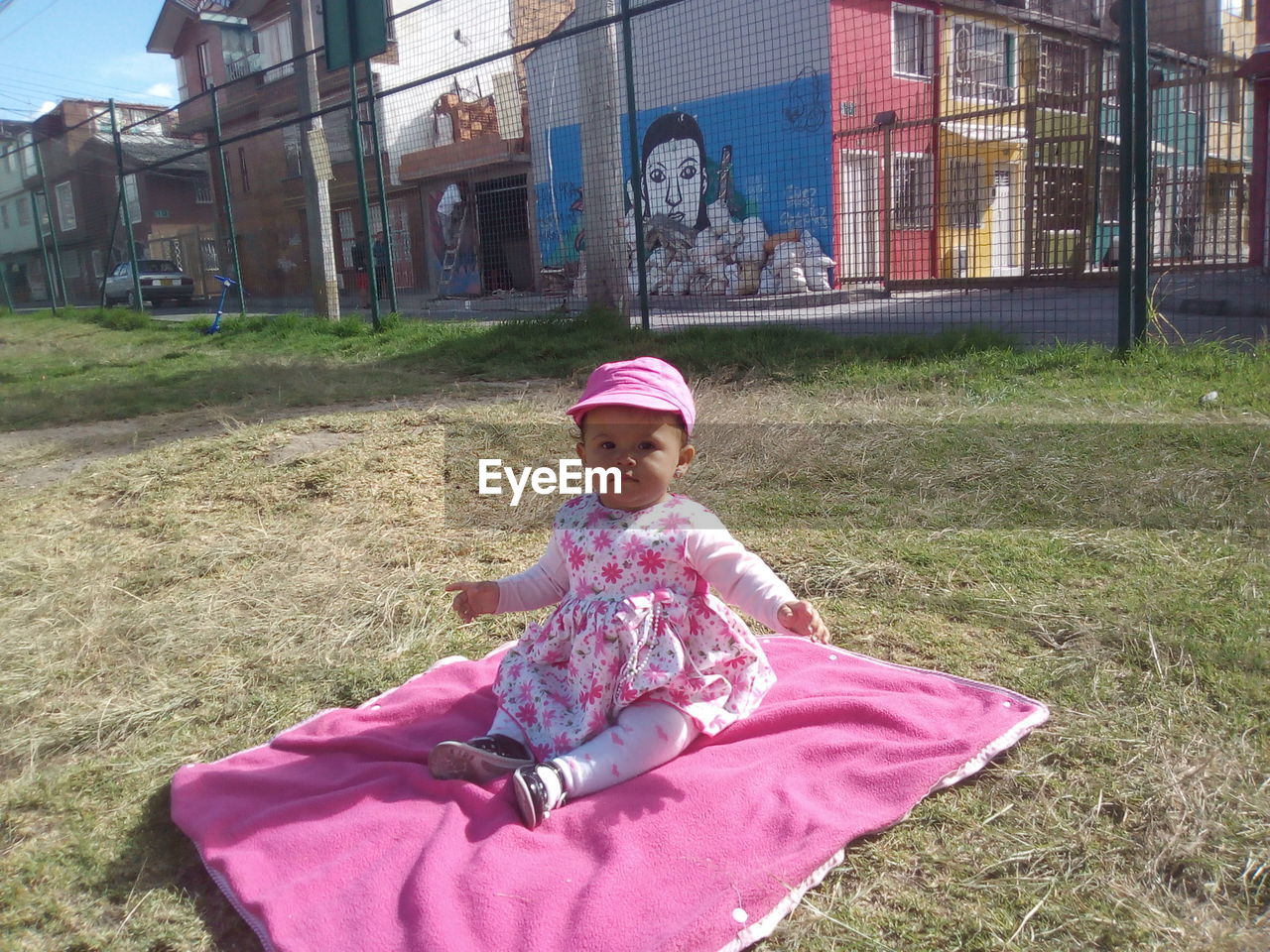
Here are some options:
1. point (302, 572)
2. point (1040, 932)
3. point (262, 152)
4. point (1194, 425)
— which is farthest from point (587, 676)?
point (262, 152)

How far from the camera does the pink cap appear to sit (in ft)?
6.60

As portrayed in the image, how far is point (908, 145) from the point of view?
25.6ft

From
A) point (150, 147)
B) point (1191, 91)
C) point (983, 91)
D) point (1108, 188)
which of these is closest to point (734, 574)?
point (1108, 188)

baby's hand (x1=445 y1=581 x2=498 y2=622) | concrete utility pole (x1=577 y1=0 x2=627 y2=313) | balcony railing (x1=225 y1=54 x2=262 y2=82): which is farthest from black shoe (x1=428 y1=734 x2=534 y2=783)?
balcony railing (x1=225 y1=54 x2=262 y2=82)

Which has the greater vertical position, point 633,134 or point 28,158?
point 28,158

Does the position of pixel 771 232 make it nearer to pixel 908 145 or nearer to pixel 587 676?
pixel 908 145

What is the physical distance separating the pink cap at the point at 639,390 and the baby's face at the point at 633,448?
31mm

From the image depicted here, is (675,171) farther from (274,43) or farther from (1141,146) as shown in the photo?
(274,43)

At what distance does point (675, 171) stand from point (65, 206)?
12.5 meters

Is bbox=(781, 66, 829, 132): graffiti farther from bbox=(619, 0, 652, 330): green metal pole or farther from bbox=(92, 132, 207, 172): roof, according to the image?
bbox=(92, 132, 207, 172): roof

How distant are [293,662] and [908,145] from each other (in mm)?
6736

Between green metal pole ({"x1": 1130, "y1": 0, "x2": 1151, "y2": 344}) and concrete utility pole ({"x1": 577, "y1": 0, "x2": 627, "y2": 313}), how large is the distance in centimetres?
413

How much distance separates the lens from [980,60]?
10109mm

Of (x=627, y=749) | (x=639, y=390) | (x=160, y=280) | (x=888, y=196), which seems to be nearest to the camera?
(x=627, y=749)
